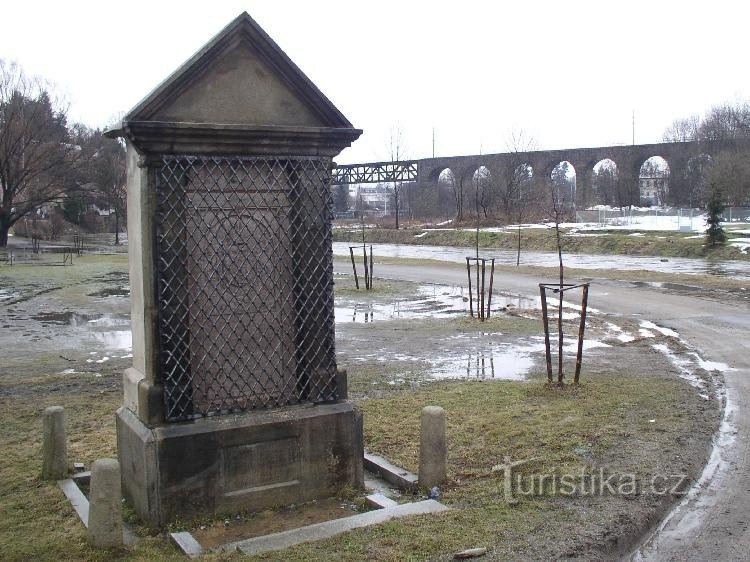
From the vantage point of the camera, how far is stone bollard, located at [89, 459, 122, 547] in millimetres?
4797

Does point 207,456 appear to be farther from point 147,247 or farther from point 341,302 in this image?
point 341,302

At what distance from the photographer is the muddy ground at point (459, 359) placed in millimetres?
5566

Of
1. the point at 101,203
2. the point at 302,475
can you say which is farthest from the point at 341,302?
the point at 101,203

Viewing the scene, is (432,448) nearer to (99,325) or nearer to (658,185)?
(99,325)

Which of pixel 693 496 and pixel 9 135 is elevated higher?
pixel 9 135

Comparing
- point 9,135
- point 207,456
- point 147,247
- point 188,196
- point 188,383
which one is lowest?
point 207,456

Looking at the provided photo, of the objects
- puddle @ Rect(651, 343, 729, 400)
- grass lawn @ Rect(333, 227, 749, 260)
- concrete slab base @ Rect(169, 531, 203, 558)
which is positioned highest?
grass lawn @ Rect(333, 227, 749, 260)

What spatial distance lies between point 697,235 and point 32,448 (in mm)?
42689

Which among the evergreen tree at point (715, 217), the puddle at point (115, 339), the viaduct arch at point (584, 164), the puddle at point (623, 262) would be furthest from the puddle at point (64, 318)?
the viaduct arch at point (584, 164)

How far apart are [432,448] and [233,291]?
1.97 m

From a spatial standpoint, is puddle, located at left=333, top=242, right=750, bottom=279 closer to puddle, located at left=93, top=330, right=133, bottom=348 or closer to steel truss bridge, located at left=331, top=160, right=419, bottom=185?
A: puddle, located at left=93, top=330, right=133, bottom=348

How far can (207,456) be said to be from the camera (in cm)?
551

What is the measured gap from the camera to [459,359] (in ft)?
40.9

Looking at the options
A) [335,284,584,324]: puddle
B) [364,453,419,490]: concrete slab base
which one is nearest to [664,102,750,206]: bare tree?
[335,284,584,324]: puddle
